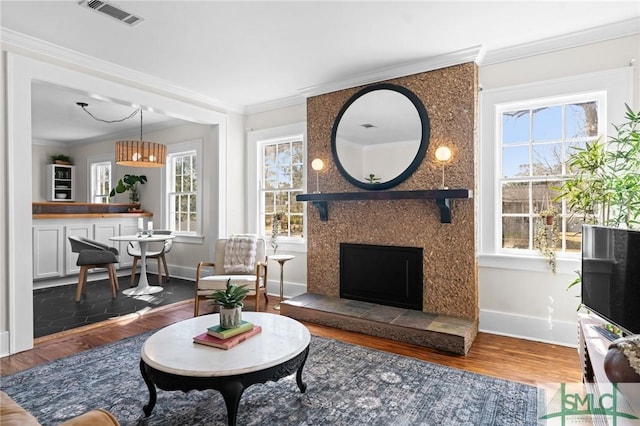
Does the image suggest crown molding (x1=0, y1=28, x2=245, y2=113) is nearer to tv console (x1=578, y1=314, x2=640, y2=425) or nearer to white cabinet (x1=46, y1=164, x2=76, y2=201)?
tv console (x1=578, y1=314, x2=640, y2=425)

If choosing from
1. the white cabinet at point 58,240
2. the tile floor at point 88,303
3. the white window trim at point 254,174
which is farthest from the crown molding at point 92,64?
the white cabinet at point 58,240

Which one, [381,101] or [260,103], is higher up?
[260,103]

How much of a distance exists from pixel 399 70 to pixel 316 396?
126 inches

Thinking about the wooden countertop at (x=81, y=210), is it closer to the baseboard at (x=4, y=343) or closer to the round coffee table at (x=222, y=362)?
the baseboard at (x=4, y=343)

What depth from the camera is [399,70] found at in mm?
3783

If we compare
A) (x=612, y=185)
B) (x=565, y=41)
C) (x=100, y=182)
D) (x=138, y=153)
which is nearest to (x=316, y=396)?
(x=612, y=185)

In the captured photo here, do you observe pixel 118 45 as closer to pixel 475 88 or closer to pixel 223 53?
pixel 223 53

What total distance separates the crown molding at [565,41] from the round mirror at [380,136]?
83 centimetres

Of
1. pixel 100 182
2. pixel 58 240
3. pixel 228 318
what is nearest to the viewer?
pixel 228 318

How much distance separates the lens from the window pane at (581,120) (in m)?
3.11

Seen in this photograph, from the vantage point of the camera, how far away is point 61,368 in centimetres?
269

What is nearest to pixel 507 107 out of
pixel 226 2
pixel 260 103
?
pixel 226 2

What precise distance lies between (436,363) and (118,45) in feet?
12.9

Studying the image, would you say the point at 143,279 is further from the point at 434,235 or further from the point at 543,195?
the point at 543,195
